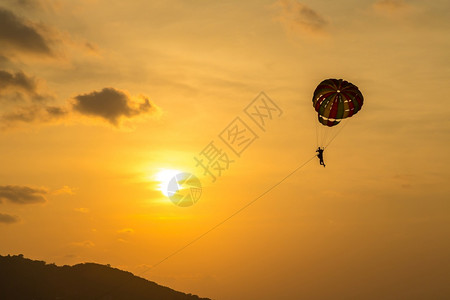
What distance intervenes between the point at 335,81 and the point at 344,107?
370cm

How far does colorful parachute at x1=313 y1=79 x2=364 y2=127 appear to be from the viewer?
79.1m

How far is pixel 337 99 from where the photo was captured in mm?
79250

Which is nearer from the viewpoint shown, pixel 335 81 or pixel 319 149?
pixel 319 149

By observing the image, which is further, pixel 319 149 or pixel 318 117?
pixel 318 117

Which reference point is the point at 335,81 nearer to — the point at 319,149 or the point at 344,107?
the point at 344,107

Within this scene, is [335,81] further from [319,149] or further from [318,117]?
[319,149]

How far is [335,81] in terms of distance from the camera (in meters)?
79.9

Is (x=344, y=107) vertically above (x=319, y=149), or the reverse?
(x=344, y=107)

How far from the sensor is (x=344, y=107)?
7956 centimetres

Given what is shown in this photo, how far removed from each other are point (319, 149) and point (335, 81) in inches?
423

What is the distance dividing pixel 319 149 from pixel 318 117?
28.2 ft

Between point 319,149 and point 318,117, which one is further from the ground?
point 318,117

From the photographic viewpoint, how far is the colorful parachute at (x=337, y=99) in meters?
79.1

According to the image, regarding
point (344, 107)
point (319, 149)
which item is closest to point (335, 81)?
point (344, 107)
